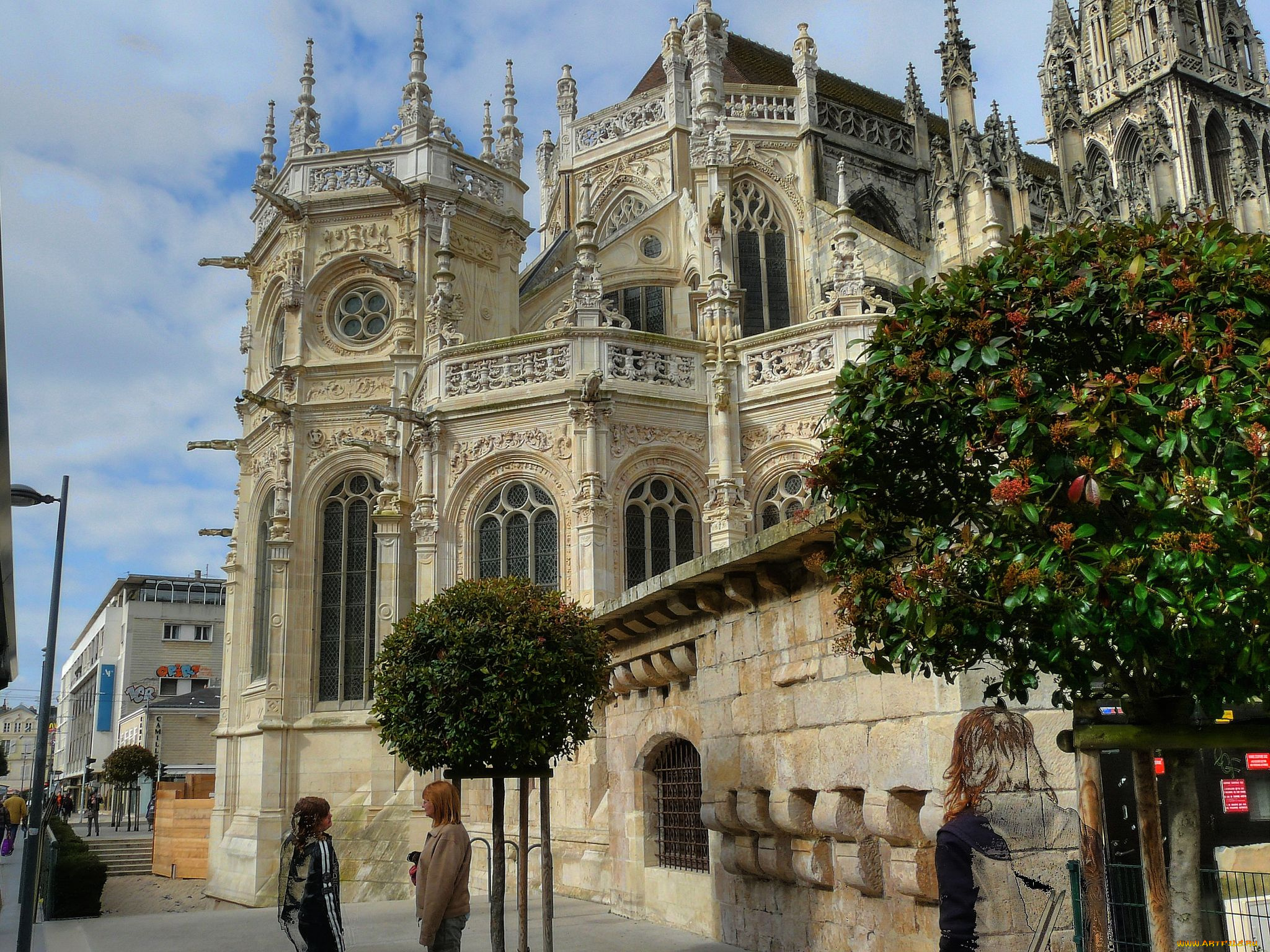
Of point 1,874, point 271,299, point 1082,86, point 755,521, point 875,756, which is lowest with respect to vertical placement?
point 1,874

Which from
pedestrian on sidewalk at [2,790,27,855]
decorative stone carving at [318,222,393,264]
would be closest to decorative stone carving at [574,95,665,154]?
decorative stone carving at [318,222,393,264]

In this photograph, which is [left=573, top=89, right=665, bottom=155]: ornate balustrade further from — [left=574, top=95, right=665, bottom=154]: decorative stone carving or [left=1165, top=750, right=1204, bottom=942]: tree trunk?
[left=1165, top=750, right=1204, bottom=942]: tree trunk

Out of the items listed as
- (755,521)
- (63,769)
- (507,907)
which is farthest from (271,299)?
(63,769)

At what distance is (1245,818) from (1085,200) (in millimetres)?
Answer: 26500

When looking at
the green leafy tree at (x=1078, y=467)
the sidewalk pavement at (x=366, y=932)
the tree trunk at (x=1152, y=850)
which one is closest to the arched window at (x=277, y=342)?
the sidewalk pavement at (x=366, y=932)

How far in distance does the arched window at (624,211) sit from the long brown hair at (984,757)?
25.3 metres

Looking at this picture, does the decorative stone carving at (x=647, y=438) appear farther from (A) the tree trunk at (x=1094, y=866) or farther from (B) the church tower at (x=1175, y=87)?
(B) the church tower at (x=1175, y=87)

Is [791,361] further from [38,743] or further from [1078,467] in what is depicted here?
[1078,467]

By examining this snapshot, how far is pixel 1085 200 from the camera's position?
33.0 metres

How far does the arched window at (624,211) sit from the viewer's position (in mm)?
29266

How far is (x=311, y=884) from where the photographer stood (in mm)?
6402

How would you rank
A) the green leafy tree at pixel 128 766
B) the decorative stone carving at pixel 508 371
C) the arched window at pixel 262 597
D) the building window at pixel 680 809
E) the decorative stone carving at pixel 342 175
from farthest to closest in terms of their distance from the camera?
the green leafy tree at pixel 128 766
the decorative stone carving at pixel 342 175
the arched window at pixel 262 597
the decorative stone carving at pixel 508 371
the building window at pixel 680 809

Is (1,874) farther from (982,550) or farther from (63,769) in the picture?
(63,769)

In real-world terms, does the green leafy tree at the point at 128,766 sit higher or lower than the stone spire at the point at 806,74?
lower
